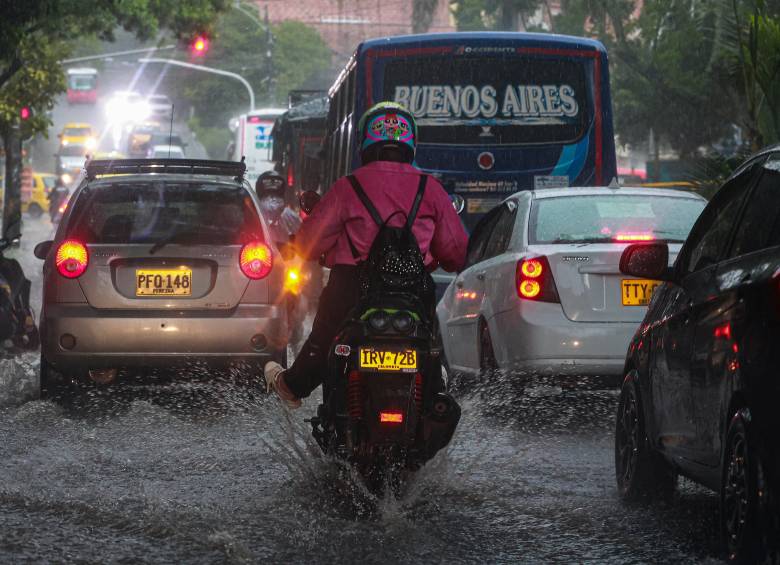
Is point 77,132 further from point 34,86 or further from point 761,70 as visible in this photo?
point 761,70

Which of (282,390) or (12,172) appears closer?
(282,390)

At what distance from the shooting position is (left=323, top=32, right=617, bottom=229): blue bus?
16.6 metres

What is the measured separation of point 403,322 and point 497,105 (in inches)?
421

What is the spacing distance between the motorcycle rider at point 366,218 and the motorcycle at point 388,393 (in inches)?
→ 11.2

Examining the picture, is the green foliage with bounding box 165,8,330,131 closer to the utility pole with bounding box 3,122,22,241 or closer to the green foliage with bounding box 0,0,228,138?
the utility pole with bounding box 3,122,22,241

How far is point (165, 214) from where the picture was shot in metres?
10.5

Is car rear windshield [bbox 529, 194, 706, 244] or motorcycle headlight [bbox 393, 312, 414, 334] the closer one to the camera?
motorcycle headlight [bbox 393, 312, 414, 334]

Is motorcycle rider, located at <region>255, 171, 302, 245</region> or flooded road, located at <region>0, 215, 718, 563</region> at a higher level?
motorcycle rider, located at <region>255, 171, 302, 245</region>

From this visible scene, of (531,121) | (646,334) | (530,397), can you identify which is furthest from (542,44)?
(646,334)

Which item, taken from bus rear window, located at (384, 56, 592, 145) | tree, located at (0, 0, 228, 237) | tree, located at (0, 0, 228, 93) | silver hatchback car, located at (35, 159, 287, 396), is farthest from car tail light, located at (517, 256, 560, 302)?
tree, located at (0, 0, 228, 93)

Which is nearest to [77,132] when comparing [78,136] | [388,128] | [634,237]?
[78,136]

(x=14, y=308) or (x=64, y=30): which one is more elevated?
(x=64, y=30)

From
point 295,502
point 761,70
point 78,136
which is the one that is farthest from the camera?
point 78,136

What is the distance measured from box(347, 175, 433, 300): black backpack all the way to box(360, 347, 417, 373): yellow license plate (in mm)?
248
